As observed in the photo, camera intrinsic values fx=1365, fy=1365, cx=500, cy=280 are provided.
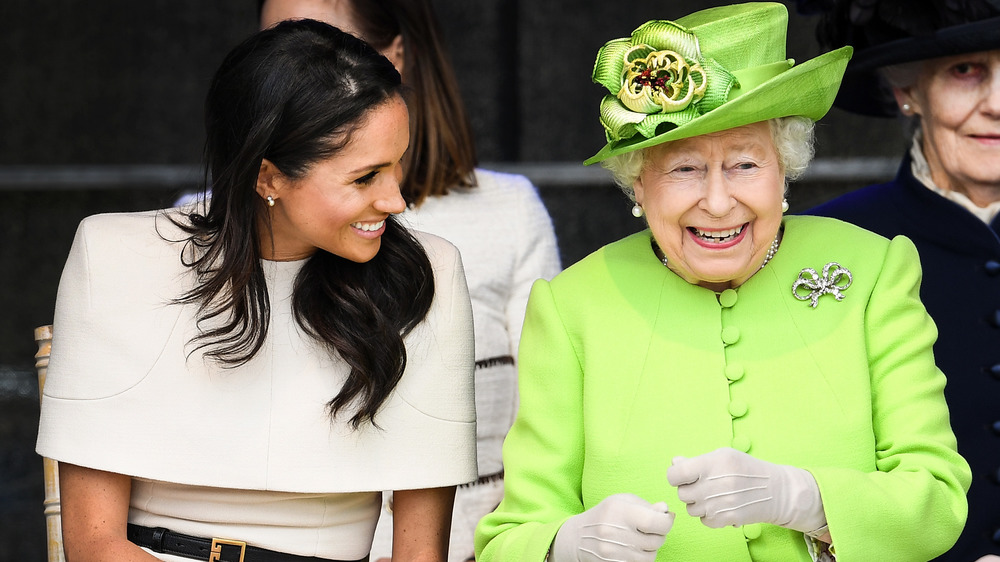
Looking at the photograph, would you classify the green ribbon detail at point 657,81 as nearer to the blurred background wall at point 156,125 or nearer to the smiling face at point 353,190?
the smiling face at point 353,190

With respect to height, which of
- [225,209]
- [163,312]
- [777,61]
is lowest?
[163,312]

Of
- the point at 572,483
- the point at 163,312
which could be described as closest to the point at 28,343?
the point at 163,312

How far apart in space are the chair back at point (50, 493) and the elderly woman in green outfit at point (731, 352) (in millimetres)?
992

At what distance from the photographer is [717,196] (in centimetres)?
256

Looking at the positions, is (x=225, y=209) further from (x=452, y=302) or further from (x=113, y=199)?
(x=113, y=199)

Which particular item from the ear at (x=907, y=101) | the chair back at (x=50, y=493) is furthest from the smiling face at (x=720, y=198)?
the chair back at (x=50, y=493)

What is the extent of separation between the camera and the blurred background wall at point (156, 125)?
18.2ft

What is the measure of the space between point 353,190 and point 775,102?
2.72 ft

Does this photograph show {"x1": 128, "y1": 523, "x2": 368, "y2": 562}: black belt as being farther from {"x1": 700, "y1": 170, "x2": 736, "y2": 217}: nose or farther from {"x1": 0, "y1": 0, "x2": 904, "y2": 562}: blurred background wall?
{"x1": 0, "y1": 0, "x2": 904, "y2": 562}: blurred background wall

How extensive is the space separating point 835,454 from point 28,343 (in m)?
4.31

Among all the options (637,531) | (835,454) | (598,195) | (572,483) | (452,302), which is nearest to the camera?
(637,531)

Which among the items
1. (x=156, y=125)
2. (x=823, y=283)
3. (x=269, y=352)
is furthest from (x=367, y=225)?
(x=156, y=125)

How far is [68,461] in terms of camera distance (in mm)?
2725

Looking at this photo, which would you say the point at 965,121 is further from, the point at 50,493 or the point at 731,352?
the point at 50,493
